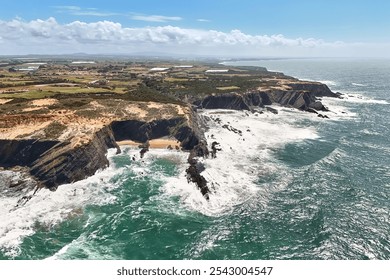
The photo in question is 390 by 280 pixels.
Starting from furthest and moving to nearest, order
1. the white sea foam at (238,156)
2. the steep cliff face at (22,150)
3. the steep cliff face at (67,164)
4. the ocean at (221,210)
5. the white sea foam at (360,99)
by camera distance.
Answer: the white sea foam at (360,99) → the steep cliff face at (22,150) → the steep cliff face at (67,164) → the white sea foam at (238,156) → the ocean at (221,210)

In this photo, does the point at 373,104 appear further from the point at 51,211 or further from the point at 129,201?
the point at 51,211

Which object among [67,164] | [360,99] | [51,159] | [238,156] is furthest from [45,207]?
[360,99]

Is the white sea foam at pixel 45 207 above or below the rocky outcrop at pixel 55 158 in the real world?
below

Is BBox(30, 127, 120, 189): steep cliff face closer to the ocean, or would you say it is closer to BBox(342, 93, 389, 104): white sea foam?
the ocean

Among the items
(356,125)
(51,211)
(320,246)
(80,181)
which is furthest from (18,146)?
(356,125)

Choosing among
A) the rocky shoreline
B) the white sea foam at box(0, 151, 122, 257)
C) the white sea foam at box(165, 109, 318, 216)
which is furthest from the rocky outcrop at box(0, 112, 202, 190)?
the white sea foam at box(165, 109, 318, 216)

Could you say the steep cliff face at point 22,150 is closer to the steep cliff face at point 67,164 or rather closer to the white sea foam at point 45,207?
the steep cliff face at point 67,164

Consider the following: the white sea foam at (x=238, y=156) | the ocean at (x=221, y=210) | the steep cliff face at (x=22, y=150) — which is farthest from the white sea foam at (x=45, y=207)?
the white sea foam at (x=238, y=156)
